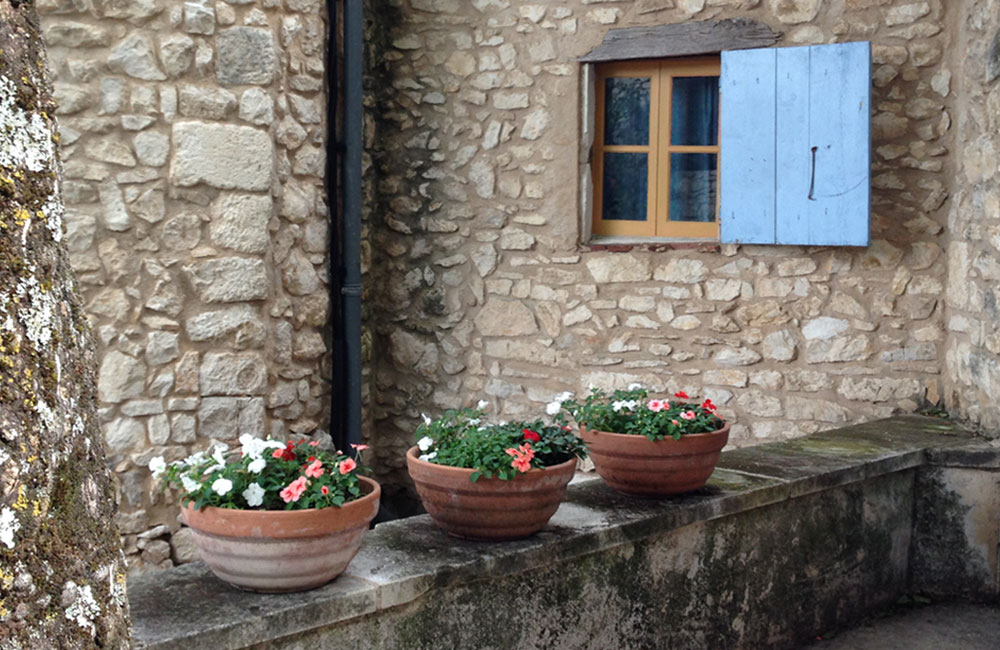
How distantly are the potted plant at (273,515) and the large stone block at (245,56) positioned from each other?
106 inches

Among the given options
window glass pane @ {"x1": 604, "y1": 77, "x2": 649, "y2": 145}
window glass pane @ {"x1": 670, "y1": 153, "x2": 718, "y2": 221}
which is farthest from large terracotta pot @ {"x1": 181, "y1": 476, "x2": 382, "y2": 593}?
window glass pane @ {"x1": 604, "y1": 77, "x2": 649, "y2": 145}

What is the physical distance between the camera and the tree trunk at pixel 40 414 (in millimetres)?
785

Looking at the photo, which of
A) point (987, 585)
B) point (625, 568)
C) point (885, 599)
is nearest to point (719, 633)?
point (625, 568)

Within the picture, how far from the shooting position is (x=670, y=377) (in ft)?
17.8

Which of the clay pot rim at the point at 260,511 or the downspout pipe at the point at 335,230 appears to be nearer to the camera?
the clay pot rim at the point at 260,511

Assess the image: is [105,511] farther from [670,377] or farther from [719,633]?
[670,377]

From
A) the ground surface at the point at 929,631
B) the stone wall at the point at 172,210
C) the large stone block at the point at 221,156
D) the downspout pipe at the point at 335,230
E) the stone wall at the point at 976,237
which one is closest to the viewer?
the ground surface at the point at 929,631

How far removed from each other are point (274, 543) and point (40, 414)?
1.38 m

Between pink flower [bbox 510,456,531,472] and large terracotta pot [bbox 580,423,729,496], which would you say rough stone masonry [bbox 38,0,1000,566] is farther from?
pink flower [bbox 510,456,531,472]

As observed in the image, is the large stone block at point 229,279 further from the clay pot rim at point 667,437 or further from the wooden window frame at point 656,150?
the clay pot rim at point 667,437

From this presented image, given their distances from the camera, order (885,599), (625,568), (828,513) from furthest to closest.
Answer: (885,599) → (828,513) → (625,568)

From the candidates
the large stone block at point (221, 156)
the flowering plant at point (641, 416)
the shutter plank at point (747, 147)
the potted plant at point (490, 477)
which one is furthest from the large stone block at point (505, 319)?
the potted plant at point (490, 477)

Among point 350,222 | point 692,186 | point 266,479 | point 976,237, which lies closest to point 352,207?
point 350,222

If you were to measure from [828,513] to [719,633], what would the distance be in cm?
71
